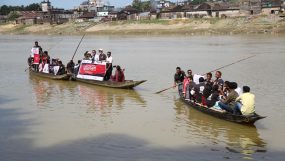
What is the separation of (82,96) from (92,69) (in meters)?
2.96

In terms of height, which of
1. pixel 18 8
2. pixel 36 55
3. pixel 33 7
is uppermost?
pixel 33 7

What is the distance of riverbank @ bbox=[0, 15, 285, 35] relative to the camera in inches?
2744

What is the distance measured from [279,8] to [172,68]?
69.3 meters

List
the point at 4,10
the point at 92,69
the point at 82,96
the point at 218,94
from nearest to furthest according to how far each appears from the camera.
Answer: the point at 218,94 → the point at 82,96 → the point at 92,69 → the point at 4,10

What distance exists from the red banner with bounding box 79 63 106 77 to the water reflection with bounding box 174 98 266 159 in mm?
6634

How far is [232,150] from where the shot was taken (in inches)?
434

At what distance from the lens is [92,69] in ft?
71.1

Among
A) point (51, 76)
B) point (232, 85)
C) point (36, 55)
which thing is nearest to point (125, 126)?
point (232, 85)

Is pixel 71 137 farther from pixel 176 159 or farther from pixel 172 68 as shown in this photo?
pixel 172 68

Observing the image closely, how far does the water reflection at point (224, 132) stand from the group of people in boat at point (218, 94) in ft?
1.42

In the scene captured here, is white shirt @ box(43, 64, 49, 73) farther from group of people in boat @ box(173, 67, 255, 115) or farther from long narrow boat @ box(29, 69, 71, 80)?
group of people in boat @ box(173, 67, 255, 115)

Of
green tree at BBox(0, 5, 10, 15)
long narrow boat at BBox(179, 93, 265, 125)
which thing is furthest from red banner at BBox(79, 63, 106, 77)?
green tree at BBox(0, 5, 10, 15)

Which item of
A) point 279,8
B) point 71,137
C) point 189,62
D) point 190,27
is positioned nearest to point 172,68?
point 189,62

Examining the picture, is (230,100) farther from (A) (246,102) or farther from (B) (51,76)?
(B) (51,76)
